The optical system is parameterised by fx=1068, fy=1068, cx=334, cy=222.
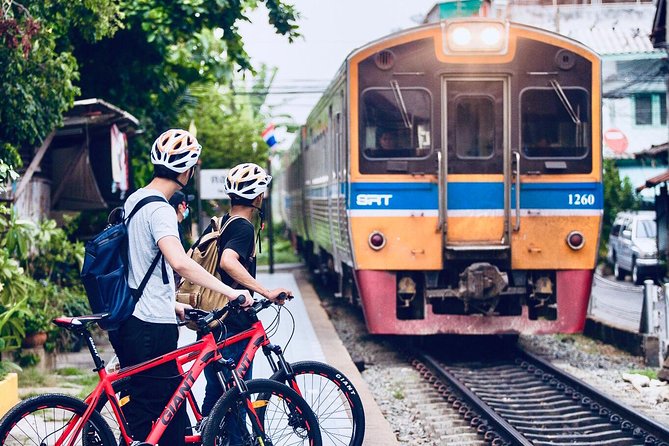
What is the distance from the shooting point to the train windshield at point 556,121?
1109cm

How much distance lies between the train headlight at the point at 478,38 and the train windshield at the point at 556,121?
583 mm

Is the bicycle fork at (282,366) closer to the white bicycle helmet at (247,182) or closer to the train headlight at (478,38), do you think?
the white bicycle helmet at (247,182)

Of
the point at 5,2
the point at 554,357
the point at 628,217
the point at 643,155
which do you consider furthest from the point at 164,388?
the point at 628,217

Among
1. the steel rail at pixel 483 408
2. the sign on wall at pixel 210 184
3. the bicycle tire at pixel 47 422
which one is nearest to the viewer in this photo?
the bicycle tire at pixel 47 422

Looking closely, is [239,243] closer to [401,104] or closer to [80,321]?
[80,321]

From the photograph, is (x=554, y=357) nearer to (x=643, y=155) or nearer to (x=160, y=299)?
(x=160, y=299)

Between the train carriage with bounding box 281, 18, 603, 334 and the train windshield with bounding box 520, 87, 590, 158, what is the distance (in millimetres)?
14

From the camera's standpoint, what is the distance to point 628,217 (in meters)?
27.4

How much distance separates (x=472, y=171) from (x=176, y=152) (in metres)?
6.34

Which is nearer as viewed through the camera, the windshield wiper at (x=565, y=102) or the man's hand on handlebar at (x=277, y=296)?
the man's hand on handlebar at (x=277, y=296)

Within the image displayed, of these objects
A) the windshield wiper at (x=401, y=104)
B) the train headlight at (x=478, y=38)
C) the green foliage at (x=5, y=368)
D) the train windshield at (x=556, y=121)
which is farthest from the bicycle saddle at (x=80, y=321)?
the train windshield at (x=556, y=121)

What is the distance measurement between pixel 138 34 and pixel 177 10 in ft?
3.14

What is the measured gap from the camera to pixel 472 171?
10977 mm

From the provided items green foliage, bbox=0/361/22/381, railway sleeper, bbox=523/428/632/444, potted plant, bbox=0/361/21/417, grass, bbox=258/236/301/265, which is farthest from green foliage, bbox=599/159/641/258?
potted plant, bbox=0/361/21/417
